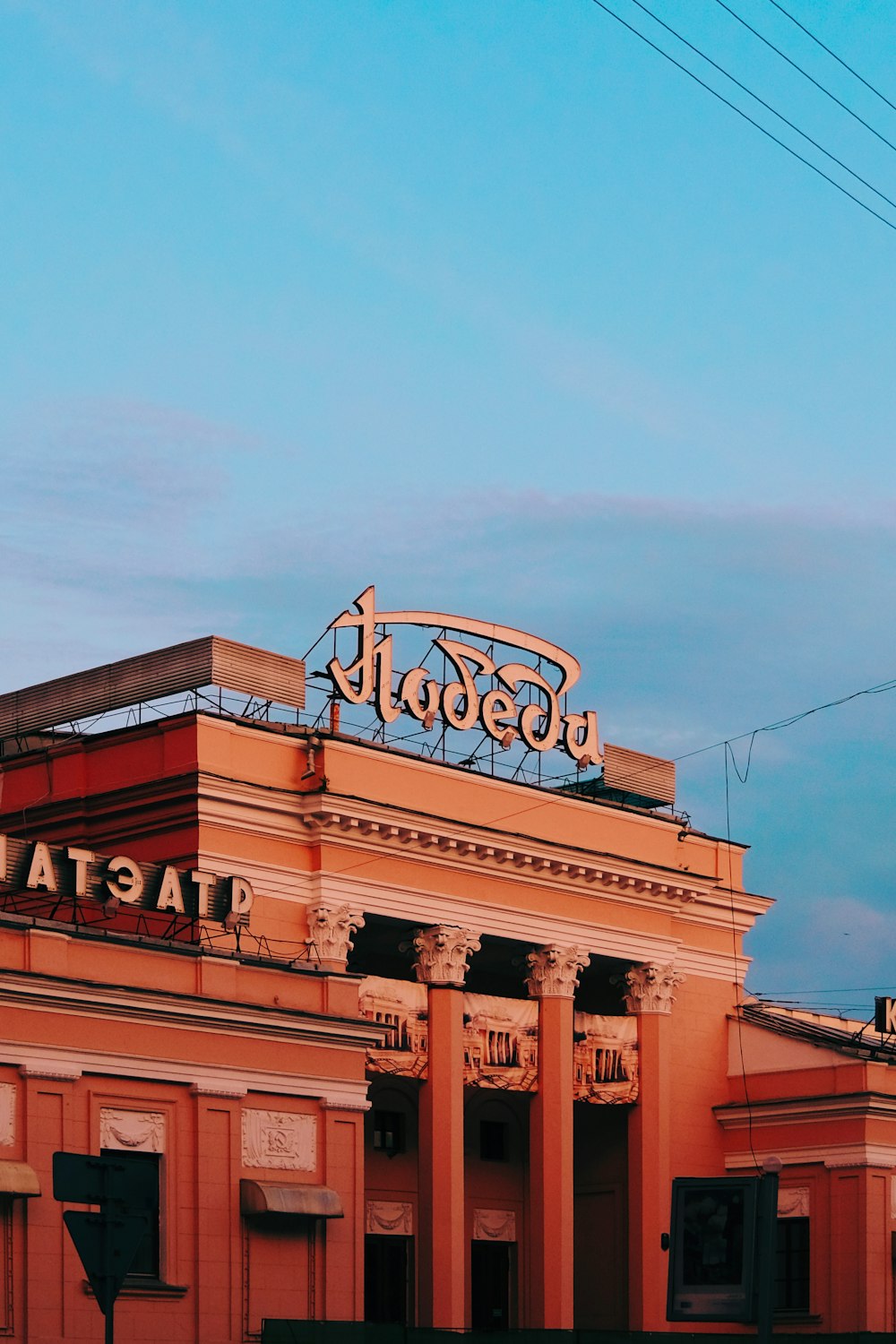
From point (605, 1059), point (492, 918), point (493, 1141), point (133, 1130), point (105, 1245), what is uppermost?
point (492, 918)

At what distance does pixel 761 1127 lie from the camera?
2344 inches

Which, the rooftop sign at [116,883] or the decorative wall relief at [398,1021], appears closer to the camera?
the rooftop sign at [116,883]

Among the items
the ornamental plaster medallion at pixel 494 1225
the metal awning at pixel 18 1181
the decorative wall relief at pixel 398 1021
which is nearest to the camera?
the metal awning at pixel 18 1181

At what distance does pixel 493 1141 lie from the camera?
59688 mm

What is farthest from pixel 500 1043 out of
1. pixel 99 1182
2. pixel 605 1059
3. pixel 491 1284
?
pixel 99 1182

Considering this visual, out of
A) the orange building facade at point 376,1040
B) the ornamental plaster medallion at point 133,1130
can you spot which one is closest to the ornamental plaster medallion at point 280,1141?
the orange building facade at point 376,1040

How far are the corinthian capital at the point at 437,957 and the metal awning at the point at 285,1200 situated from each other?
12154 mm

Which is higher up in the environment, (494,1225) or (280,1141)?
(280,1141)

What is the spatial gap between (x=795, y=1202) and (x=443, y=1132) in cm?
1179

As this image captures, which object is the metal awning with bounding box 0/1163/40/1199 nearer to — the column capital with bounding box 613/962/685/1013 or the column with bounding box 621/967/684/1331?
the column with bounding box 621/967/684/1331

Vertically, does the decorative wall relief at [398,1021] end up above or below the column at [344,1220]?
above

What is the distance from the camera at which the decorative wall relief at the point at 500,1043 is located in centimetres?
5378

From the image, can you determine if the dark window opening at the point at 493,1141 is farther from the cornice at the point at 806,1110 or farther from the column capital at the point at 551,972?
the cornice at the point at 806,1110

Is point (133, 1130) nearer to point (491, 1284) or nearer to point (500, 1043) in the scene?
point (500, 1043)
